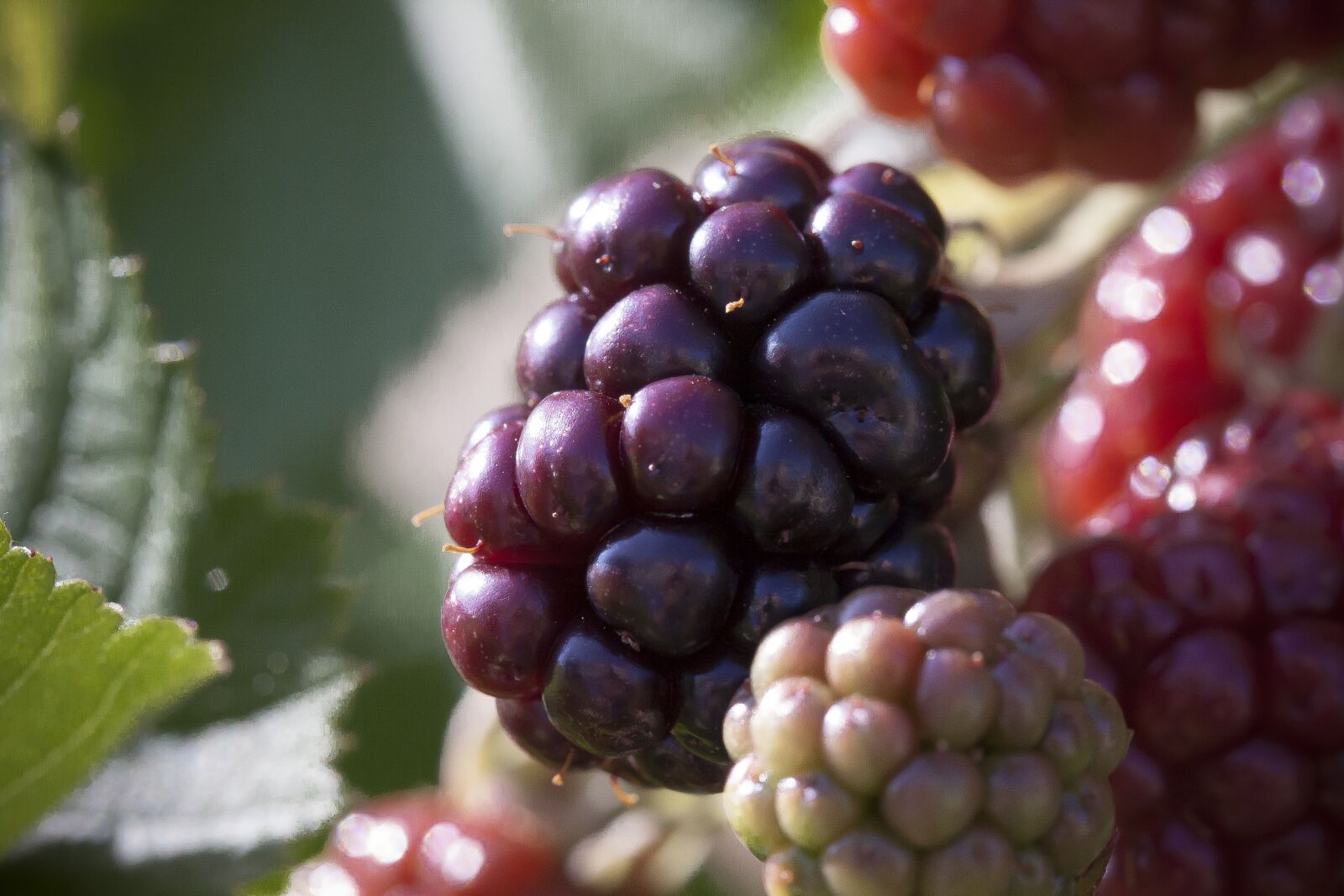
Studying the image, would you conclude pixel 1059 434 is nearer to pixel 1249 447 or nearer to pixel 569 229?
pixel 1249 447

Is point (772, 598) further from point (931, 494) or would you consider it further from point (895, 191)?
point (895, 191)

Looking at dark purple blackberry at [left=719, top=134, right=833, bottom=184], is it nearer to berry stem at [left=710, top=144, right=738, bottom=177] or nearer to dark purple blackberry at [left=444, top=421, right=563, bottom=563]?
berry stem at [left=710, top=144, right=738, bottom=177]

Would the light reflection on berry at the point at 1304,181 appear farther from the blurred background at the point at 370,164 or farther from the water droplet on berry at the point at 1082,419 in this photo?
the blurred background at the point at 370,164

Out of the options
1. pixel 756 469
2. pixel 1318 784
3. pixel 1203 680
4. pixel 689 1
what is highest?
pixel 689 1

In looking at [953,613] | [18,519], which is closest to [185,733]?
[18,519]

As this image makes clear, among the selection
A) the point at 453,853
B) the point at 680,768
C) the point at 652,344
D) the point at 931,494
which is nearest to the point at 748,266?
the point at 652,344

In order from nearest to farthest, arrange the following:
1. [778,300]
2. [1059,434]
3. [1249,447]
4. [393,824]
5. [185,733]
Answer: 1. [778,300]
2. [185,733]
3. [1249,447]
4. [393,824]
5. [1059,434]

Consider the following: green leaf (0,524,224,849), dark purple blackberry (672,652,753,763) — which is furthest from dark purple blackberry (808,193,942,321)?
green leaf (0,524,224,849)

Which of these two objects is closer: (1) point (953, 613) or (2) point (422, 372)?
(1) point (953, 613)
